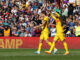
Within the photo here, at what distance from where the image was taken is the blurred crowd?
80.9ft

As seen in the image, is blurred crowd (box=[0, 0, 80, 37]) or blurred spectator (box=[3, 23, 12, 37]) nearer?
blurred crowd (box=[0, 0, 80, 37])

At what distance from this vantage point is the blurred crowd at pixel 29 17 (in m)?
24.7

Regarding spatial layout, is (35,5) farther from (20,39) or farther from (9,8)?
(20,39)

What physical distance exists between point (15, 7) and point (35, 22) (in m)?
2.83

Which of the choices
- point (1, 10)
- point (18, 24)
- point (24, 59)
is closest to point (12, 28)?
point (18, 24)

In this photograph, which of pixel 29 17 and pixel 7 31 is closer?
pixel 7 31

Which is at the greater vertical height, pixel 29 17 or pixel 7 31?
pixel 29 17

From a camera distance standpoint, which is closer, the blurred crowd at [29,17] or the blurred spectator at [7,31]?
the blurred crowd at [29,17]

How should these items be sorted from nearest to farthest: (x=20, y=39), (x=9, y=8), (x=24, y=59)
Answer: (x=24, y=59)
(x=20, y=39)
(x=9, y=8)

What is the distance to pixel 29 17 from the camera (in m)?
26.5

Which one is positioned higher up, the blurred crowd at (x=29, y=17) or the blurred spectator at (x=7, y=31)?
the blurred crowd at (x=29, y=17)

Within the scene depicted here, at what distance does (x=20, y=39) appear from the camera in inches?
952

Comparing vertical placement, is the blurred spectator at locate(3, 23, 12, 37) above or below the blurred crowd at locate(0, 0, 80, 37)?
below

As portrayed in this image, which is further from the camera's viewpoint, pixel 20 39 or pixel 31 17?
pixel 31 17
